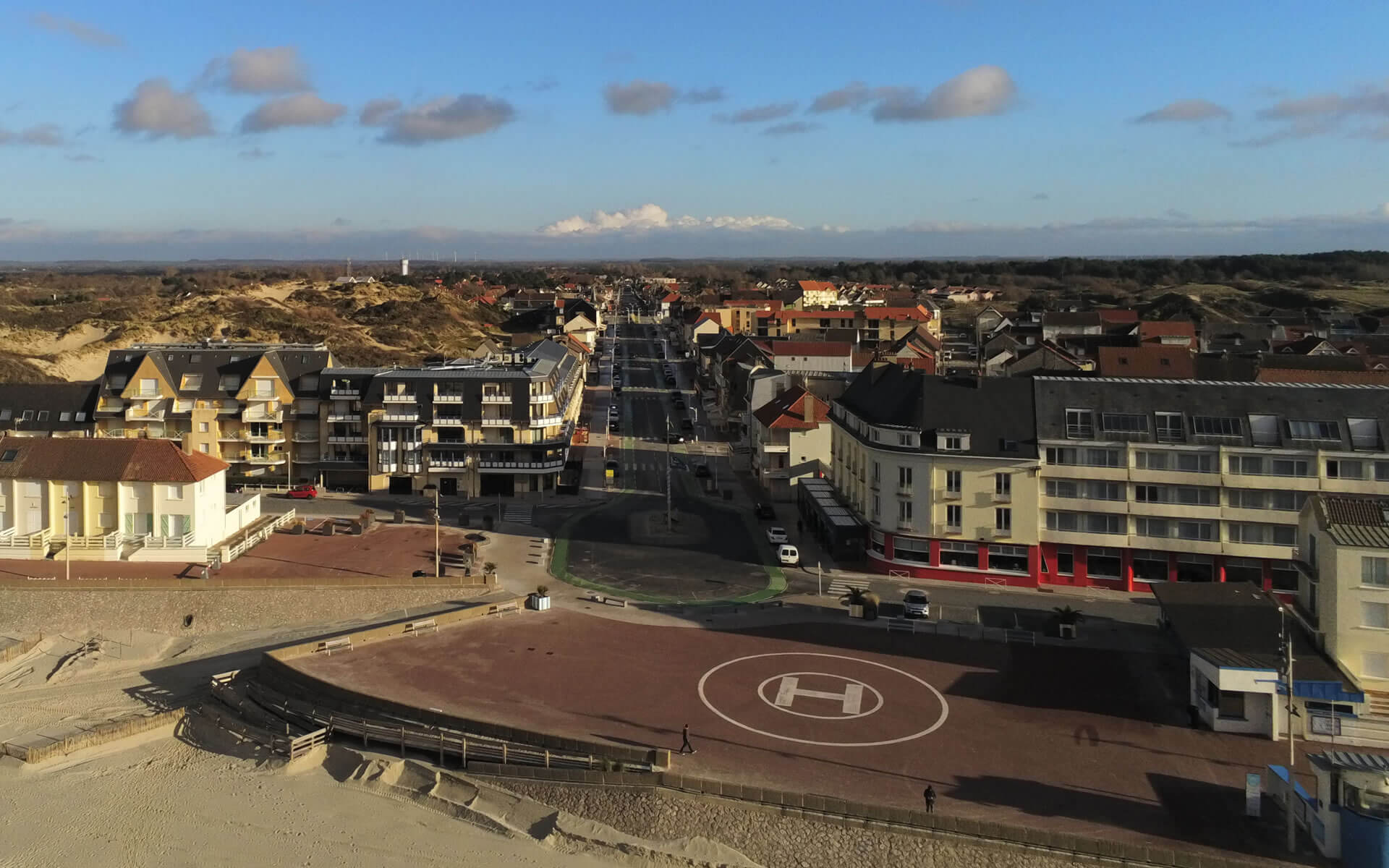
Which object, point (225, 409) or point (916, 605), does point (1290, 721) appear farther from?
point (225, 409)

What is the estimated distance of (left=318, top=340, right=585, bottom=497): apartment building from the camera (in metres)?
66.2

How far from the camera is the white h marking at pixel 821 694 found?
33562 millimetres

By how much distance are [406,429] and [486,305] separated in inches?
5258

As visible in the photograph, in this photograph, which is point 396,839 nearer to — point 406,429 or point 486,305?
point 406,429

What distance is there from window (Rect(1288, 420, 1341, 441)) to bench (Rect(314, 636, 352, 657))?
42714mm

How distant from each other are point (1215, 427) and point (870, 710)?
2497cm

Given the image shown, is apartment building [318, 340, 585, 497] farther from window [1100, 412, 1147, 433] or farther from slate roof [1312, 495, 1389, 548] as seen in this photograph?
slate roof [1312, 495, 1389, 548]

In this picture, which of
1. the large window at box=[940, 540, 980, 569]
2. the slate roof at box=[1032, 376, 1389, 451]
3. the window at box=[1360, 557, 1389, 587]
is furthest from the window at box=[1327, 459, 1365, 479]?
the large window at box=[940, 540, 980, 569]

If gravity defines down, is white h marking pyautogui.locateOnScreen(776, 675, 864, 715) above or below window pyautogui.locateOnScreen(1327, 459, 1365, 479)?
below

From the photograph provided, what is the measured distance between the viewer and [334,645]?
127 feet

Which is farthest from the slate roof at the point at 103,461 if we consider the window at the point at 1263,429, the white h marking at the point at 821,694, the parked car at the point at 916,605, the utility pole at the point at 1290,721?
the window at the point at 1263,429

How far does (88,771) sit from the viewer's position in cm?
3250

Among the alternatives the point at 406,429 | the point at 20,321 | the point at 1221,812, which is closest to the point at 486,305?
the point at 20,321

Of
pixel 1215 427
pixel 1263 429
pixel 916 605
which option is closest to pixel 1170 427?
pixel 1215 427
